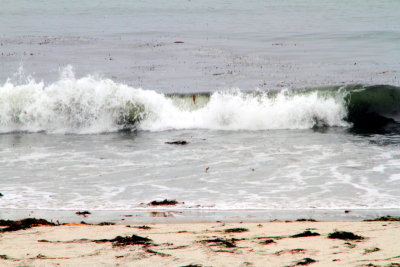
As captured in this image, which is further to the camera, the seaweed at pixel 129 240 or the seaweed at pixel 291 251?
the seaweed at pixel 129 240

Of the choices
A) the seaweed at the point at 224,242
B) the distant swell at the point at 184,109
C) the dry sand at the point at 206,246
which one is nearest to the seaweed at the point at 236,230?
the dry sand at the point at 206,246

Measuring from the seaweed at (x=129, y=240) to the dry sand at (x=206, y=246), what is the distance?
0.21ft

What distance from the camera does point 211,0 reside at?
53.3 m

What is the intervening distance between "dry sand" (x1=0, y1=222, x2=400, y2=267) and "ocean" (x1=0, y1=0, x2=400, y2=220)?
3.32ft

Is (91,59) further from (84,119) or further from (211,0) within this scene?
(211,0)

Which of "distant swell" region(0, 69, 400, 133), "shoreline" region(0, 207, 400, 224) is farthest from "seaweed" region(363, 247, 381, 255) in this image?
"distant swell" region(0, 69, 400, 133)

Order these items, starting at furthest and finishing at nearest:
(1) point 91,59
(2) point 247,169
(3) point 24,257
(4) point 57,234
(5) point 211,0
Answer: (5) point 211,0
(1) point 91,59
(2) point 247,169
(4) point 57,234
(3) point 24,257

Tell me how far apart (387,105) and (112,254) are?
11856 mm

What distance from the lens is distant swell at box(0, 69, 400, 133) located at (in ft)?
48.1

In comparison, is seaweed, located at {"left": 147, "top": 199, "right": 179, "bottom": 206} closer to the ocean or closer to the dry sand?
the ocean

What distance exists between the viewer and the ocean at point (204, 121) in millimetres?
8148

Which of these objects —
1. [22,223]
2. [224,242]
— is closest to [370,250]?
[224,242]

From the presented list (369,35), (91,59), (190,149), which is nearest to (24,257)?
(190,149)

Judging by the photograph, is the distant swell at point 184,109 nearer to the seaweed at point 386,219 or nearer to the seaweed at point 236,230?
the seaweed at point 386,219
